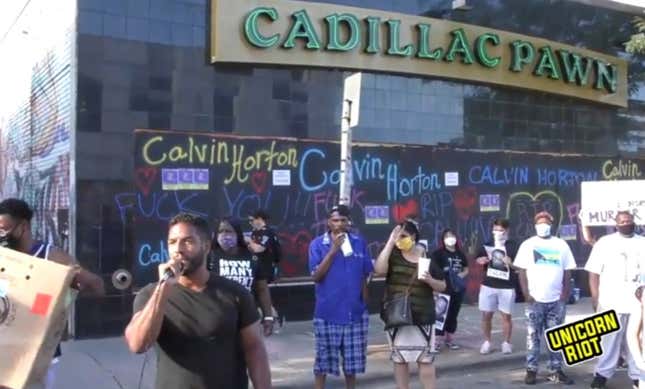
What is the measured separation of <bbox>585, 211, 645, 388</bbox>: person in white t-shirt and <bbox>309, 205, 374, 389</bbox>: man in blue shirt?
270 centimetres

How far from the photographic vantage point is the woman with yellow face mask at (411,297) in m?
6.14

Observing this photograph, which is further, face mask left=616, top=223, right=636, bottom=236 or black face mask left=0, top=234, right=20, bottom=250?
face mask left=616, top=223, right=636, bottom=236

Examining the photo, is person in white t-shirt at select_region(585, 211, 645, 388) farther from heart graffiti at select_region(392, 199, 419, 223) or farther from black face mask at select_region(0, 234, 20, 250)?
black face mask at select_region(0, 234, 20, 250)

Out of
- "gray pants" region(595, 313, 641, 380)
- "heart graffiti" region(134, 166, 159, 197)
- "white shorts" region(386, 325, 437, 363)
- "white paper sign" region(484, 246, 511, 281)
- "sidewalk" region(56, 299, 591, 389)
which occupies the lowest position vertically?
"sidewalk" region(56, 299, 591, 389)

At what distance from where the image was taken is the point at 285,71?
35.5 feet

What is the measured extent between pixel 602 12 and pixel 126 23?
9609 millimetres

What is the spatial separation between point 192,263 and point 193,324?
0.26 meters

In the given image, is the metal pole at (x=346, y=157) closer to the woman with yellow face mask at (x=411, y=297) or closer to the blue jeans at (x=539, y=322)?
the woman with yellow face mask at (x=411, y=297)

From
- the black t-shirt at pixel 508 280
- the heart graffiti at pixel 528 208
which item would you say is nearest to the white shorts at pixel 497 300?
the black t-shirt at pixel 508 280

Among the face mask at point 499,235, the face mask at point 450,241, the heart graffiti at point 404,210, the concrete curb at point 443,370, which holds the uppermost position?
the heart graffiti at point 404,210

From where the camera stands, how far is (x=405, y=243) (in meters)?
6.21

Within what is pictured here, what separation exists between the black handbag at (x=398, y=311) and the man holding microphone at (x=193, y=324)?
3020mm

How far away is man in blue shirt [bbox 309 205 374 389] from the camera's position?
6.24 metres

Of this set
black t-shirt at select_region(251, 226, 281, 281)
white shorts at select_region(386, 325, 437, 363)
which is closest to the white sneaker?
black t-shirt at select_region(251, 226, 281, 281)
